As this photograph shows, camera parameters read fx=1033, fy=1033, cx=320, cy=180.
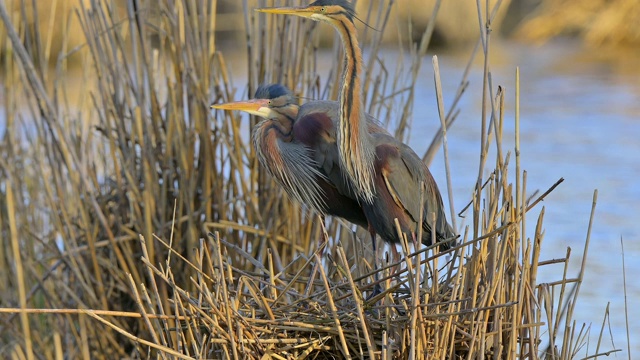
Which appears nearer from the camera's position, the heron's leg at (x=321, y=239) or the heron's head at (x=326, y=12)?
the heron's leg at (x=321, y=239)

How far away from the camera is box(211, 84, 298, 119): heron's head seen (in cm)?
270

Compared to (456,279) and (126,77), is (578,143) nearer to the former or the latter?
(126,77)

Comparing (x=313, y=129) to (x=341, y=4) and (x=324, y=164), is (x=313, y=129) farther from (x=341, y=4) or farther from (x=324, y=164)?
(x=341, y=4)

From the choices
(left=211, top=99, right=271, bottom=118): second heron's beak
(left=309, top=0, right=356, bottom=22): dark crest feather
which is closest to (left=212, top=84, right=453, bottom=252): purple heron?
(left=211, top=99, right=271, bottom=118): second heron's beak

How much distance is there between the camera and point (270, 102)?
8.97 ft

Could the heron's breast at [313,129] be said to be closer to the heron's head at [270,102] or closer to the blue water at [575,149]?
the heron's head at [270,102]

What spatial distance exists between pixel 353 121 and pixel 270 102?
351 millimetres

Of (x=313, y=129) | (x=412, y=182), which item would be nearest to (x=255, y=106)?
(x=313, y=129)

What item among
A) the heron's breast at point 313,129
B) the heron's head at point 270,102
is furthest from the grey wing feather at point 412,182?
the heron's head at point 270,102

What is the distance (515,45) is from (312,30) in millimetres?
8563

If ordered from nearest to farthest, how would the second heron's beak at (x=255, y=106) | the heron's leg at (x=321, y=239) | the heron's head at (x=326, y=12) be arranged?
the heron's leg at (x=321, y=239)
the heron's head at (x=326, y=12)
the second heron's beak at (x=255, y=106)

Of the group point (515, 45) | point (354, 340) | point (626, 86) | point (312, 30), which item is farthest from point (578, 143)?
point (354, 340)

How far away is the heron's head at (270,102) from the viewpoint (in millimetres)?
2697

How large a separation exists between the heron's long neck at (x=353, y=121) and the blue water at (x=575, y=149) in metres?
1.91
